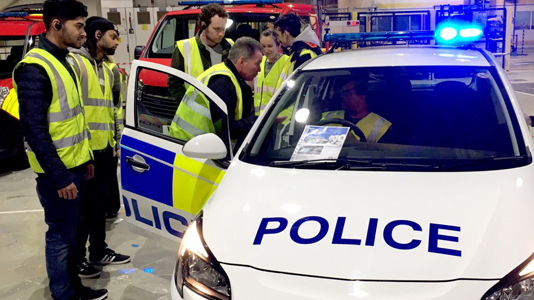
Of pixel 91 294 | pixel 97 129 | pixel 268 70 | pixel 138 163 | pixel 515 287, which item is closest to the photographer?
pixel 515 287

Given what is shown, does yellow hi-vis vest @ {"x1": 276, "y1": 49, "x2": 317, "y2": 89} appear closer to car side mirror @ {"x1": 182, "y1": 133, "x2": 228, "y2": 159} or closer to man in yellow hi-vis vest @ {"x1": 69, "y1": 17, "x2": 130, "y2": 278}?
man in yellow hi-vis vest @ {"x1": 69, "y1": 17, "x2": 130, "y2": 278}

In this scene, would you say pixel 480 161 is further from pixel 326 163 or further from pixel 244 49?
pixel 244 49

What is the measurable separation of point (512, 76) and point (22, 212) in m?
14.8

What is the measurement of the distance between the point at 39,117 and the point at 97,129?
3.05ft

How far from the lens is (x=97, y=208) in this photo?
13.4ft

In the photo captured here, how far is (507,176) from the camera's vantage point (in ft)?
8.20

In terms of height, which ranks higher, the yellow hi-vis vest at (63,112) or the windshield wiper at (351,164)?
the yellow hi-vis vest at (63,112)

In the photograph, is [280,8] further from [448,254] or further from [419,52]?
[448,254]

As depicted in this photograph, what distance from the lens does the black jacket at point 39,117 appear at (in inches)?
121

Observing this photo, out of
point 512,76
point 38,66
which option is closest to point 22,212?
point 38,66

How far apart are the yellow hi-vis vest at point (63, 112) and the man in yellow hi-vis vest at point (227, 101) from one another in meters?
0.59

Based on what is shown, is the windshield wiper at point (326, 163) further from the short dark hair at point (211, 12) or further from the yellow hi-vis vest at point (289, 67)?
the short dark hair at point (211, 12)

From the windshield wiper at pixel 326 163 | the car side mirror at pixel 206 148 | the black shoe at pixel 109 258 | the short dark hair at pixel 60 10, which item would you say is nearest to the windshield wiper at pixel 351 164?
the windshield wiper at pixel 326 163

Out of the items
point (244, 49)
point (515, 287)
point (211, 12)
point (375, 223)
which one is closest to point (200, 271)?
point (375, 223)
